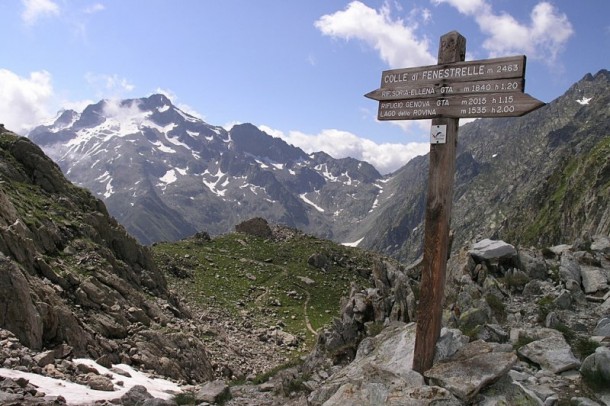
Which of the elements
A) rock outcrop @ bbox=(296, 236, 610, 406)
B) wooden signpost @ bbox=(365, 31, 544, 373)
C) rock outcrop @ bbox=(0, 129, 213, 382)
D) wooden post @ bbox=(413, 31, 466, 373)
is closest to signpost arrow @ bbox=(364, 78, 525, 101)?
wooden signpost @ bbox=(365, 31, 544, 373)

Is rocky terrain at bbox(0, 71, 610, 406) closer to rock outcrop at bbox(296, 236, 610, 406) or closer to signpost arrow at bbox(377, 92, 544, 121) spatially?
rock outcrop at bbox(296, 236, 610, 406)

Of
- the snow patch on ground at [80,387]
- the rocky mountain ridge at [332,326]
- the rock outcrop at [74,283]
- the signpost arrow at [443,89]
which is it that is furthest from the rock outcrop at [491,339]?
the rock outcrop at [74,283]

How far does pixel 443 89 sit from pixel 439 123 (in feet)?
2.66

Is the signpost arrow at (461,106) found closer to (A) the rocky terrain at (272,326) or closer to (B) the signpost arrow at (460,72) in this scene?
(B) the signpost arrow at (460,72)

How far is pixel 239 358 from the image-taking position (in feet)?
111

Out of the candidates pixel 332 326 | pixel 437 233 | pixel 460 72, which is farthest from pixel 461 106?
pixel 332 326

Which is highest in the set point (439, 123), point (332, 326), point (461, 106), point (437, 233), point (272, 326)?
point (461, 106)

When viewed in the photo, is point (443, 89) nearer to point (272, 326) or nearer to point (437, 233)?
point (437, 233)

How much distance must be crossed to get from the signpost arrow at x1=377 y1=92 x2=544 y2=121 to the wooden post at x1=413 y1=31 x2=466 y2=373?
306 millimetres

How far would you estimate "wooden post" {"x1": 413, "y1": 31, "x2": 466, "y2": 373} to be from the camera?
1110 cm

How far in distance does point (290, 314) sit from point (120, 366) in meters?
29.8

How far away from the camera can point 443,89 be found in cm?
Answer: 1120

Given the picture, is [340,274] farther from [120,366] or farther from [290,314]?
[120,366]

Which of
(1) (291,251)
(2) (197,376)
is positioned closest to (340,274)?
(1) (291,251)
